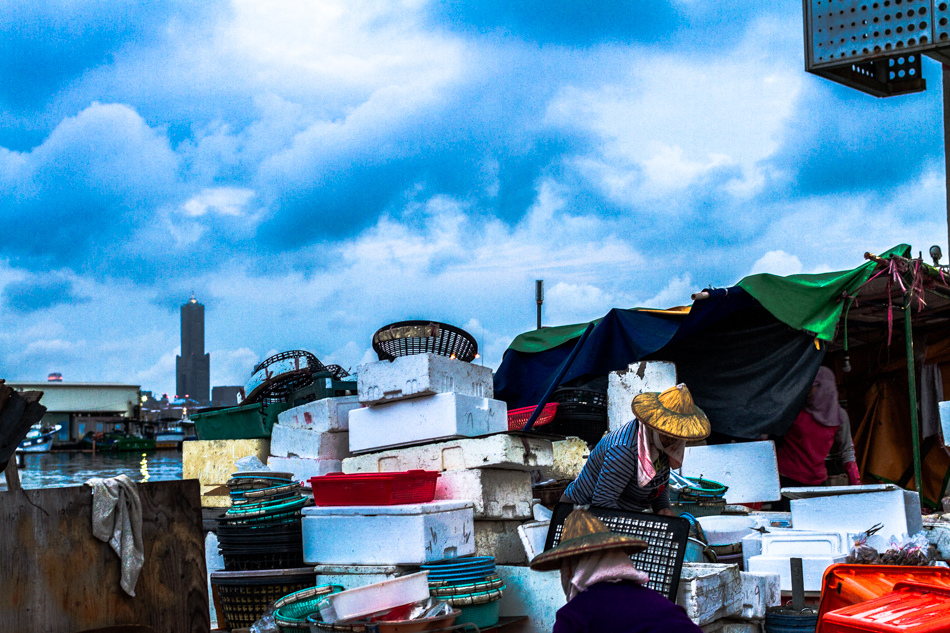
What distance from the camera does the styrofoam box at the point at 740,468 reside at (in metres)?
9.41

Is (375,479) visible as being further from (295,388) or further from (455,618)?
(295,388)

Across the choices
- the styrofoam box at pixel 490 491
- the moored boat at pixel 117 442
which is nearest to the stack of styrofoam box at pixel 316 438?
the styrofoam box at pixel 490 491

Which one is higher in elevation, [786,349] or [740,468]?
[786,349]

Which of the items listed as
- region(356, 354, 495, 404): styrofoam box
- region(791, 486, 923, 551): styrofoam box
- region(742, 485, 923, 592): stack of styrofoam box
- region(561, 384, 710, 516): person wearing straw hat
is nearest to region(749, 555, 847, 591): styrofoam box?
region(742, 485, 923, 592): stack of styrofoam box

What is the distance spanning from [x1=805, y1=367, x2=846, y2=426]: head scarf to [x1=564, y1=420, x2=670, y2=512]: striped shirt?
5609mm

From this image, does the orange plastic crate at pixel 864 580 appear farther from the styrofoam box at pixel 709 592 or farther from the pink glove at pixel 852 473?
the pink glove at pixel 852 473

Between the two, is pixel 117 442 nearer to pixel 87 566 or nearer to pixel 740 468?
pixel 740 468

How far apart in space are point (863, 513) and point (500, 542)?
309 centimetres

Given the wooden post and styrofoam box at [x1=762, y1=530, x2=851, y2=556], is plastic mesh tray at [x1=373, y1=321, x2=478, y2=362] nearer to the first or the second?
styrofoam box at [x1=762, y1=530, x2=851, y2=556]

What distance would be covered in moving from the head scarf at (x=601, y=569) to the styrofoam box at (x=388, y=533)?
2879mm

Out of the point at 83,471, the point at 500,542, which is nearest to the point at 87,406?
the point at 83,471

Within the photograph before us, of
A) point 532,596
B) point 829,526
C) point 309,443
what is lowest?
point 532,596

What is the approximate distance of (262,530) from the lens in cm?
627

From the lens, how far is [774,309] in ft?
30.1
